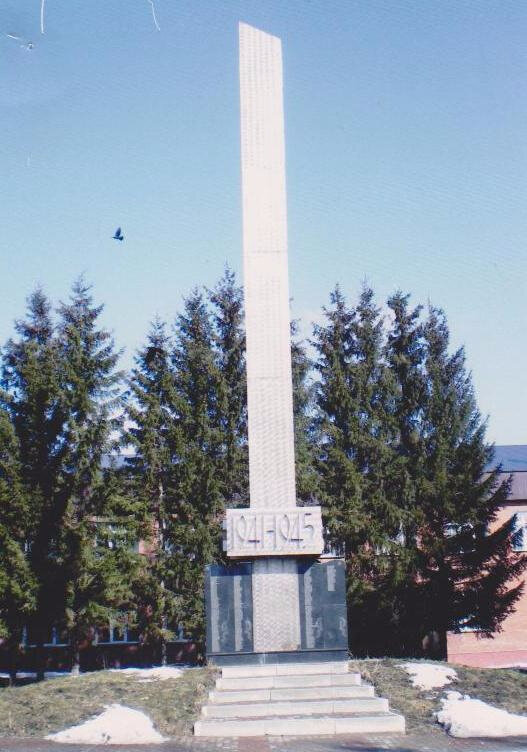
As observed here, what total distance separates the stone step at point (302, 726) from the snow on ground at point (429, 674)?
6.30ft

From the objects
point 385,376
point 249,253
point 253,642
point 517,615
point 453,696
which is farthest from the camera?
point 517,615

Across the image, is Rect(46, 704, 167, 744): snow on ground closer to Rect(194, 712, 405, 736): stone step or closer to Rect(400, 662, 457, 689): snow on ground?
Rect(194, 712, 405, 736): stone step

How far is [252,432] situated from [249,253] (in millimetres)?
3777

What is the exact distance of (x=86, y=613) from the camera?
20125 millimetres

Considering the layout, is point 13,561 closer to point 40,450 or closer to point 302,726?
point 40,450

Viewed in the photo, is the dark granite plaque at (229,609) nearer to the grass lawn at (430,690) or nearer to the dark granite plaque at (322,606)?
the dark granite plaque at (322,606)

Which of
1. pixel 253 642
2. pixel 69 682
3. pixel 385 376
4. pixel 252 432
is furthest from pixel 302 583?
pixel 385 376

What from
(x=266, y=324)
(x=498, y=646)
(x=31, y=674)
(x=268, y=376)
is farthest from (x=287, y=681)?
(x=498, y=646)

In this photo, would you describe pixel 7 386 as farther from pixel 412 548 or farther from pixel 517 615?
pixel 517 615

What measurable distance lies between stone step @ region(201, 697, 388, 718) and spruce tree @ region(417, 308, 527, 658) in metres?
10.5

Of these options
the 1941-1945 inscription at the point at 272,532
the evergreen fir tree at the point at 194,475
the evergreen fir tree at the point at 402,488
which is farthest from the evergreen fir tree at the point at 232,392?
the 1941-1945 inscription at the point at 272,532

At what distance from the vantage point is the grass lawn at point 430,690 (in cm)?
1101

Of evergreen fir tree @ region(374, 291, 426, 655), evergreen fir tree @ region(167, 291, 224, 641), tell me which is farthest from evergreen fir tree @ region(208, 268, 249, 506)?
evergreen fir tree @ region(374, 291, 426, 655)

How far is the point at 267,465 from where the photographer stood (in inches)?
542
